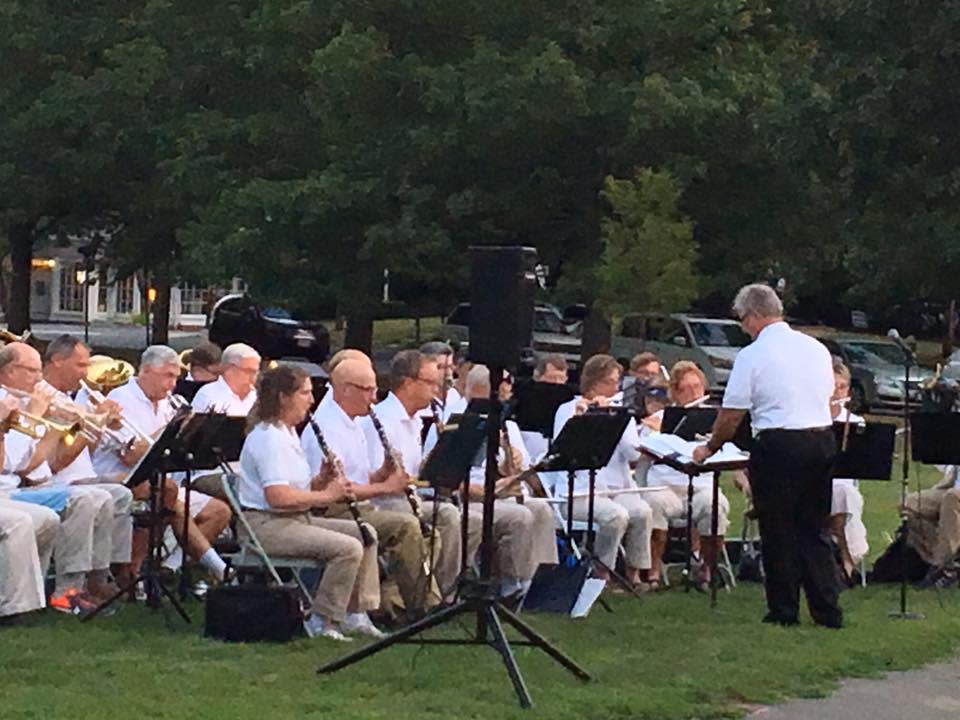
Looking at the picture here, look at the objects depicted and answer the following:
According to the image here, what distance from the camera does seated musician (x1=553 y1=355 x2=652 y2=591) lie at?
40.3 feet

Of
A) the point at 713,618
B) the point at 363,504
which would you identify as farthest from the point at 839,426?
the point at 363,504

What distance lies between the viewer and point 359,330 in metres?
35.1

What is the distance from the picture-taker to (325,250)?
32656mm

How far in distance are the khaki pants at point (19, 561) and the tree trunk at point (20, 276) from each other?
33296mm

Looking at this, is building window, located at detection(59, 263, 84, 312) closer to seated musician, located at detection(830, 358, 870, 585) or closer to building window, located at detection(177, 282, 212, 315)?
building window, located at detection(177, 282, 212, 315)

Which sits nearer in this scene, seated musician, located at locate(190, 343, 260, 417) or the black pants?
the black pants

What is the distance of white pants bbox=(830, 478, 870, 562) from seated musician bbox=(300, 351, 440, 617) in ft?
12.5

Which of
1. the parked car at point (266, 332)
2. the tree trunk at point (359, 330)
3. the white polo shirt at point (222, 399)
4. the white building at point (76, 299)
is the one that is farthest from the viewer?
the white building at point (76, 299)

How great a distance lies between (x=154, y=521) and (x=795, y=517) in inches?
149

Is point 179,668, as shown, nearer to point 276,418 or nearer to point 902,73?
point 276,418

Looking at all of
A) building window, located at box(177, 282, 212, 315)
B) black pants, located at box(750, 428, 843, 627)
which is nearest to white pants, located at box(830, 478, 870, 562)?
black pants, located at box(750, 428, 843, 627)

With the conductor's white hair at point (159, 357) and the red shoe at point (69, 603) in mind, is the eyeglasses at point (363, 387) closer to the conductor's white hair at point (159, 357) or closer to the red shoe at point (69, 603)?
the conductor's white hair at point (159, 357)

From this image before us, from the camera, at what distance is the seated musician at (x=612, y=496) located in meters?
12.3

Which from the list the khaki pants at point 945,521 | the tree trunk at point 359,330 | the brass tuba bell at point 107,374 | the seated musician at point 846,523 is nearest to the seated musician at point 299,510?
the brass tuba bell at point 107,374
